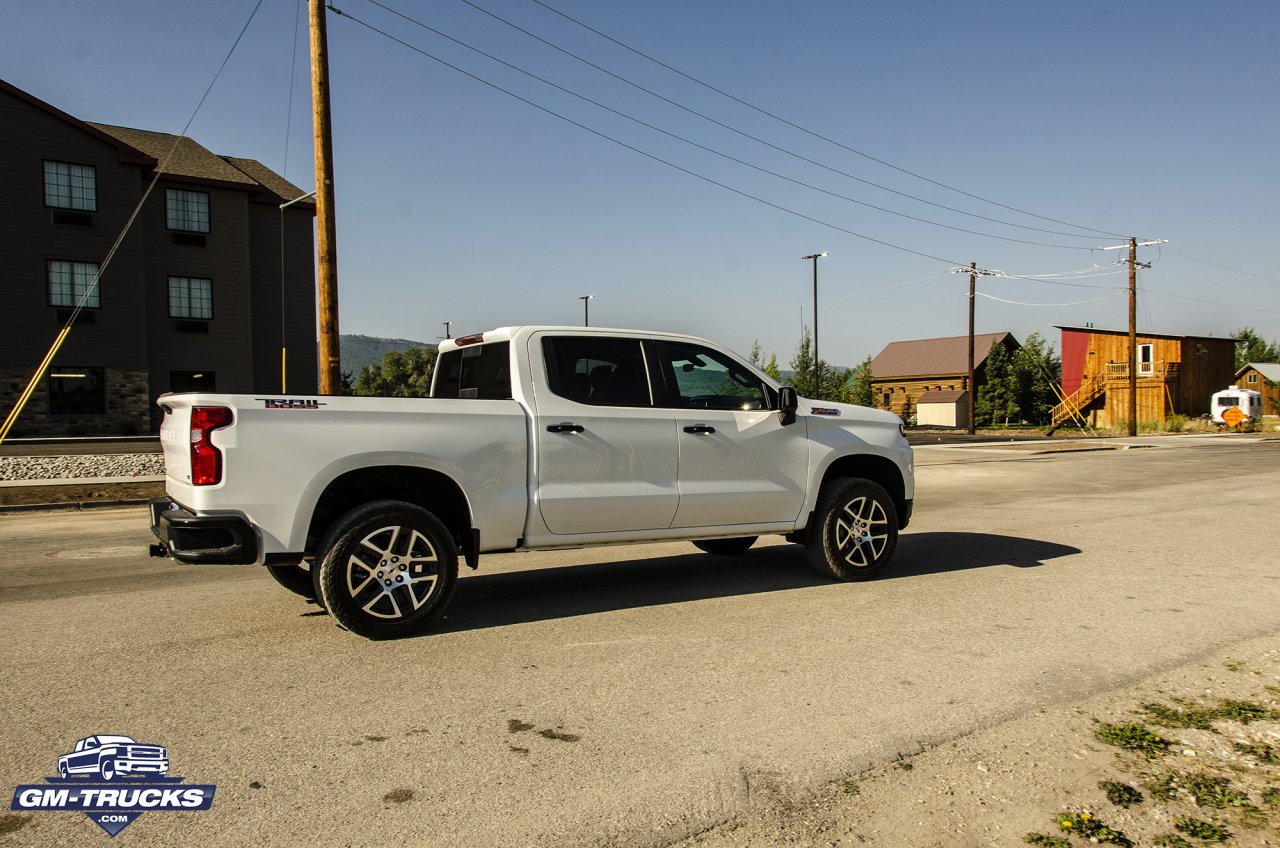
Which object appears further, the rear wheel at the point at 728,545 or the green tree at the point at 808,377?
the green tree at the point at 808,377

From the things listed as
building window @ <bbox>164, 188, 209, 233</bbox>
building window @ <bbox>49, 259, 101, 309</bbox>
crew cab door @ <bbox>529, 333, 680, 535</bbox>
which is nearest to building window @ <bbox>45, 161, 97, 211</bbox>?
building window @ <bbox>49, 259, 101, 309</bbox>

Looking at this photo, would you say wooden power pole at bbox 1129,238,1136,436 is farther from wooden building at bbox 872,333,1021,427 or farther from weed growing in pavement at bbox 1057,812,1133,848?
weed growing in pavement at bbox 1057,812,1133,848

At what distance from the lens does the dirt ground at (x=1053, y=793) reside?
115 inches

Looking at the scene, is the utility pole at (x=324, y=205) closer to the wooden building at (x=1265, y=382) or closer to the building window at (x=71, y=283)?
the building window at (x=71, y=283)

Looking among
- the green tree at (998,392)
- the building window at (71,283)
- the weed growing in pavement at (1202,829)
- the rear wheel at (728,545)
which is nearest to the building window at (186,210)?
→ the building window at (71,283)

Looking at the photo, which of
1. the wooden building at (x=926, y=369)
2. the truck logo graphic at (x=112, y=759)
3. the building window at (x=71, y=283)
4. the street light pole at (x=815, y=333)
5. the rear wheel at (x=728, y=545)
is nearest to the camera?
the truck logo graphic at (x=112, y=759)

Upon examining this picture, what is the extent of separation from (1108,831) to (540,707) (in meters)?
2.41

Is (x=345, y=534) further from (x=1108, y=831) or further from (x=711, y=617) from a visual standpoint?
(x=1108, y=831)

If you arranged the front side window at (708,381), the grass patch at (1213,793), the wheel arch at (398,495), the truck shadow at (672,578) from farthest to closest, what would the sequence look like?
the front side window at (708,381), the truck shadow at (672,578), the wheel arch at (398,495), the grass patch at (1213,793)

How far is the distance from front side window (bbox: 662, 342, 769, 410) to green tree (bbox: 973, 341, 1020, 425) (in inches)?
2357

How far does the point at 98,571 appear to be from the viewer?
26.1 ft

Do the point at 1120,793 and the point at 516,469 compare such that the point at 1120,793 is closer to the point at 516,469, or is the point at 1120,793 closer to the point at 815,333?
the point at 516,469

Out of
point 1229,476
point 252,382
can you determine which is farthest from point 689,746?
point 252,382

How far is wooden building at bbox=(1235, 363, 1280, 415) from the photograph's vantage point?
67562 mm
